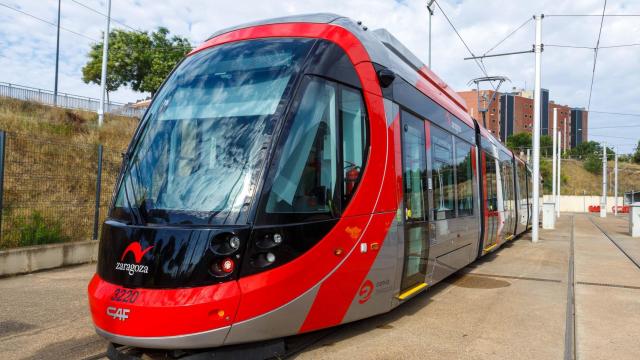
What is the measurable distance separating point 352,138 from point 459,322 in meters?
2.80

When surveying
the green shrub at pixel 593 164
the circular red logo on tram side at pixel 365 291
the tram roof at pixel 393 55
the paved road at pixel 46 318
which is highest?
the green shrub at pixel 593 164

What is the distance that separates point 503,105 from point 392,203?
12598 cm

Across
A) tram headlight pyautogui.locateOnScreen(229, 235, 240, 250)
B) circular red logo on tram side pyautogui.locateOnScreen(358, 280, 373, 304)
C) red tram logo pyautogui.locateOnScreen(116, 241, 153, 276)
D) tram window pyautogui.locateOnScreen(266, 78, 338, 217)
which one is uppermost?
tram window pyautogui.locateOnScreen(266, 78, 338, 217)

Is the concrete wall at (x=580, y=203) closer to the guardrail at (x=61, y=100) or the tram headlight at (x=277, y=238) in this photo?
the guardrail at (x=61, y=100)

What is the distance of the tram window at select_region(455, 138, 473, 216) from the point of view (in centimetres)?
→ 834

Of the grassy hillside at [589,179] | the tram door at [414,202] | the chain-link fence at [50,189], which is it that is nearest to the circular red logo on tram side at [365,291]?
the tram door at [414,202]

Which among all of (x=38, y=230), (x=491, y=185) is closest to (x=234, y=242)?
(x=38, y=230)

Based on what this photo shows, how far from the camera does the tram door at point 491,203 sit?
35.2 ft

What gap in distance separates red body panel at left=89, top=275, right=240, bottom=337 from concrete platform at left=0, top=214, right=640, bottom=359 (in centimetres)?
118

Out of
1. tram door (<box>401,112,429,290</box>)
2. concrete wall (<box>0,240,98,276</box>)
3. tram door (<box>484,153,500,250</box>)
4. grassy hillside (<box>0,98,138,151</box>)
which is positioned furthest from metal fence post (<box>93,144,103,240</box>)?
tram door (<box>484,153,500,250</box>)

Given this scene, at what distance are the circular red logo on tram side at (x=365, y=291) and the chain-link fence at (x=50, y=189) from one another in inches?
274

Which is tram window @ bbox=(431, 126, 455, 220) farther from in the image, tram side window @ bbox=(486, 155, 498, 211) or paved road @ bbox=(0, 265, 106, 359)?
paved road @ bbox=(0, 265, 106, 359)

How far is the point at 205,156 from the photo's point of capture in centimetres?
430

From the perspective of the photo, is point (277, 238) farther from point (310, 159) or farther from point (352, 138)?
point (352, 138)
